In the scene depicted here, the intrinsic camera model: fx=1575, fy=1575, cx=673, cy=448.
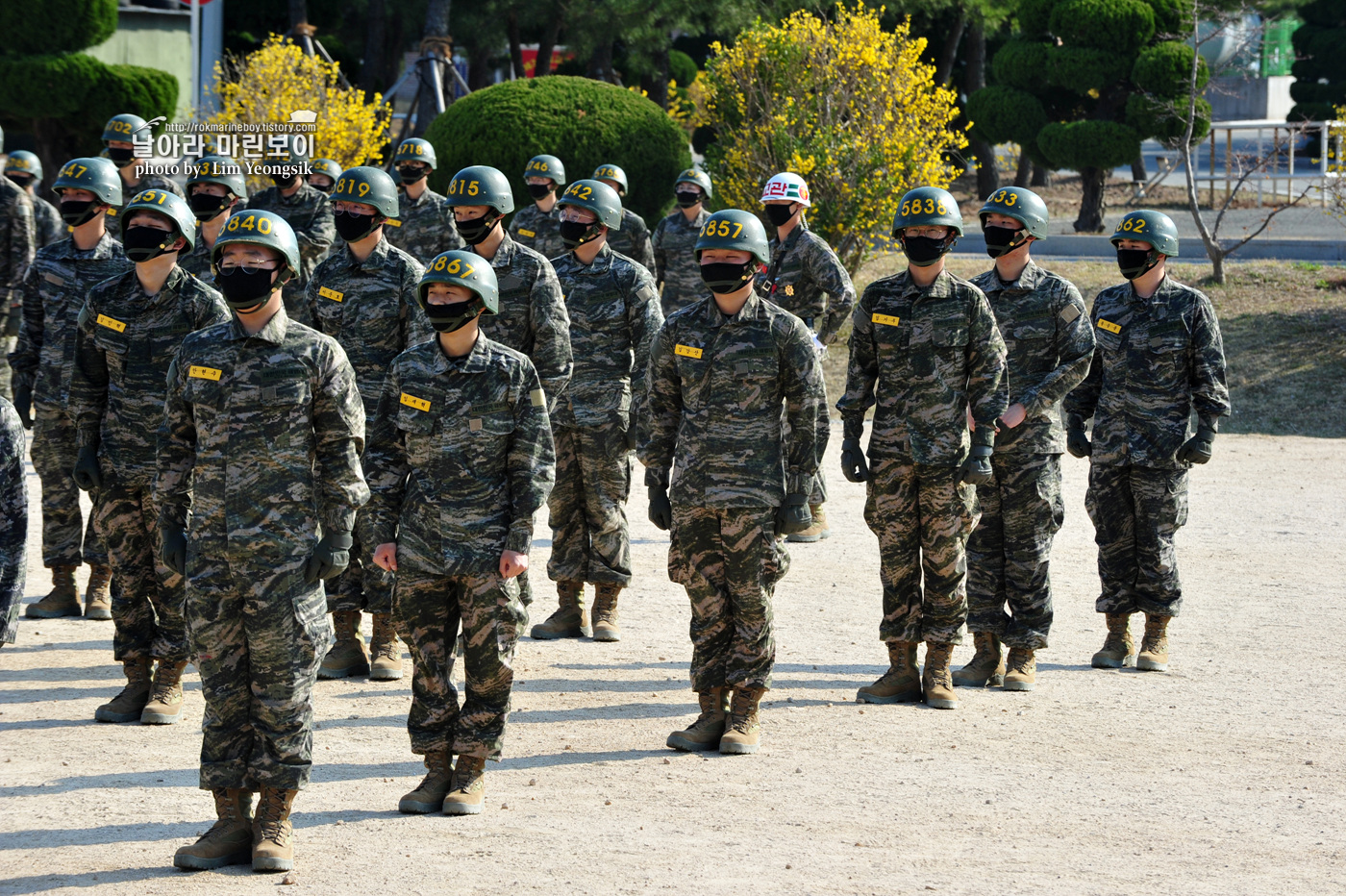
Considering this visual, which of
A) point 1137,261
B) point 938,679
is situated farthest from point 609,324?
point 1137,261

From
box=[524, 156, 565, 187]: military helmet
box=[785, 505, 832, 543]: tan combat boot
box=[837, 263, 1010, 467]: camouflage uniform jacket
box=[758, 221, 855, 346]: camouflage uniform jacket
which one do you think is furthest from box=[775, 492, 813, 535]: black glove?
box=[524, 156, 565, 187]: military helmet

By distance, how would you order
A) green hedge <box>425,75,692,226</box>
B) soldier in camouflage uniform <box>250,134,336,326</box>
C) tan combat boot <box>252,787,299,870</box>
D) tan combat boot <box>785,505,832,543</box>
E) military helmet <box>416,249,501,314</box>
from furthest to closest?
green hedge <box>425,75,692,226</box> → tan combat boot <box>785,505,832,543</box> → soldier in camouflage uniform <box>250,134,336,326</box> → military helmet <box>416,249,501,314</box> → tan combat boot <box>252,787,299,870</box>

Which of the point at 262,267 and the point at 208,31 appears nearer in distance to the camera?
the point at 262,267

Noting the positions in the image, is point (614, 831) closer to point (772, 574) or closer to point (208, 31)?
point (772, 574)

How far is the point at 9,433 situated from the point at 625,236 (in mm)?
7909

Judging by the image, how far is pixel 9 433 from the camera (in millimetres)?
6281

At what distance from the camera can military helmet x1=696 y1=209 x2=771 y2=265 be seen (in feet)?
23.8

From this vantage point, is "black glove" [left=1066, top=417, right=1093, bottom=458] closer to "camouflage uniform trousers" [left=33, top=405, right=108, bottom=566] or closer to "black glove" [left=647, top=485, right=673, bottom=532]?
"black glove" [left=647, top=485, right=673, bottom=532]

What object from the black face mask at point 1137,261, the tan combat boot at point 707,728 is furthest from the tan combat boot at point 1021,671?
the black face mask at point 1137,261

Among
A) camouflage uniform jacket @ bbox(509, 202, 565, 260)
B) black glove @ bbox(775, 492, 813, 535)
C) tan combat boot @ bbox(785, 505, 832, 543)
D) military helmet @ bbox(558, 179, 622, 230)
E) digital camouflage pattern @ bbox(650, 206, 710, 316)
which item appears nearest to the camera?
black glove @ bbox(775, 492, 813, 535)

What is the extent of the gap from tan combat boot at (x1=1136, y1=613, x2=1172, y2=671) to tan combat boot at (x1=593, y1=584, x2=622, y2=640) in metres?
3.04

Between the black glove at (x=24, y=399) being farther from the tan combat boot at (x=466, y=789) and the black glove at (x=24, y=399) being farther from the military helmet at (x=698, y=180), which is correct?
the military helmet at (x=698, y=180)

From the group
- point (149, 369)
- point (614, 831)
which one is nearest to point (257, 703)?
point (614, 831)

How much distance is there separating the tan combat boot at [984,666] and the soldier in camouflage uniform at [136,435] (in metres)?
4.10
